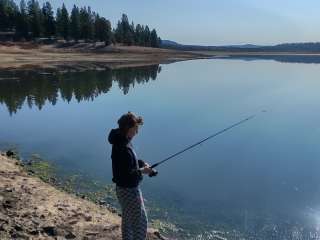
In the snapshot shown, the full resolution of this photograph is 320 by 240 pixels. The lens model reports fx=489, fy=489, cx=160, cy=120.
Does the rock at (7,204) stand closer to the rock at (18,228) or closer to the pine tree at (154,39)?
the rock at (18,228)

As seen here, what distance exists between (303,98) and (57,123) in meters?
18.8

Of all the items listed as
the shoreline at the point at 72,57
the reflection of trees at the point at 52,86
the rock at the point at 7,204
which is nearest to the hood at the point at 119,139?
the rock at the point at 7,204

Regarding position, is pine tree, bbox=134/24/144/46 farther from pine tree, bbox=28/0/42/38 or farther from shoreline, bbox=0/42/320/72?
pine tree, bbox=28/0/42/38

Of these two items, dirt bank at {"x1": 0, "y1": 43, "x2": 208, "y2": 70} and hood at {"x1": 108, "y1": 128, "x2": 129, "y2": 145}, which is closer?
hood at {"x1": 108, "y1": 128, "x2": 129, "y2": 145}

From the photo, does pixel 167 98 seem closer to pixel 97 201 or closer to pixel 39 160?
pixel 39 160

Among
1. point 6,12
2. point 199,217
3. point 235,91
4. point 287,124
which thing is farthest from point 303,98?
point 6,12

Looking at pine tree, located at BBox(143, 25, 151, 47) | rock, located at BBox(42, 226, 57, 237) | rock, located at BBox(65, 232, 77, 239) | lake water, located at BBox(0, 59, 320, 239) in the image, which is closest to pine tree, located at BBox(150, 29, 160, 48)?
pine tree, located at BBox(143, 25, 151, 47)

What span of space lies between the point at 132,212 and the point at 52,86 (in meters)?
32.3

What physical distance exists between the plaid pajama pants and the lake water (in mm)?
3093

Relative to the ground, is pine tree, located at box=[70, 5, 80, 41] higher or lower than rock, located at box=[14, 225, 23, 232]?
higher

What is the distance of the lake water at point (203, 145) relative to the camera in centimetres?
1103

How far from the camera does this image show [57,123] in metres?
22.4

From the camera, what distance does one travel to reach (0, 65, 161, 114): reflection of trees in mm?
30269

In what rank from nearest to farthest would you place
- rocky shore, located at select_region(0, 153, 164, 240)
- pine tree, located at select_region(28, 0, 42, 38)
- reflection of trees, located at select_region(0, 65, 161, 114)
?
1. rocky shore, located at select_region(0, 153, 164, 240)
2. reflection of trees, located at select_region(0, 65, 161, 114)
3. pine tree, located at select_region(28, 0, 42, 38)
